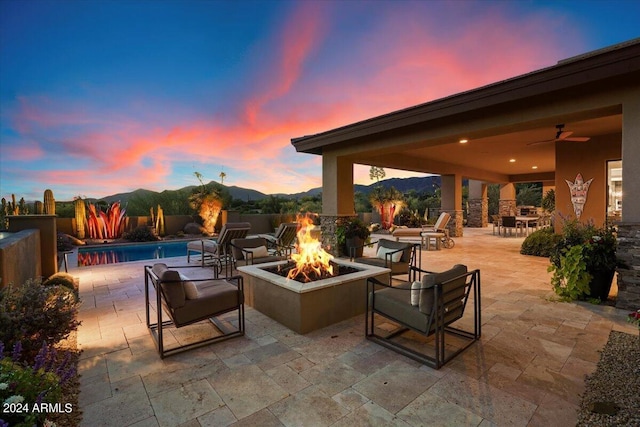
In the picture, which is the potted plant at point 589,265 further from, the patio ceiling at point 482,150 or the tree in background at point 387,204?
the tree in background at point 387,204

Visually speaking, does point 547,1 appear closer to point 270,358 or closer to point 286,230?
point 286,230

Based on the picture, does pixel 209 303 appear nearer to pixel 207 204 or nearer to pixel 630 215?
pixel 630 215

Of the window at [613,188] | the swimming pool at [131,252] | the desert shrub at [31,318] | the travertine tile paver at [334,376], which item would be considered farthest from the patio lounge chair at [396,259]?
the swimming pool at [131,252]

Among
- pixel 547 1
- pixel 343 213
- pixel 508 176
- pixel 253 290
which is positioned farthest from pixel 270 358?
pixel 508 176

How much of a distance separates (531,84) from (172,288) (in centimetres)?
543

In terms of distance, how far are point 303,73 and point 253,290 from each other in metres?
7.92

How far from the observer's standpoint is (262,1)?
7.82 metres

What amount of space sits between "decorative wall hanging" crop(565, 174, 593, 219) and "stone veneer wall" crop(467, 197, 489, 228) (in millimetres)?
10450

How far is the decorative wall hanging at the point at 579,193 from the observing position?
23.9 ft

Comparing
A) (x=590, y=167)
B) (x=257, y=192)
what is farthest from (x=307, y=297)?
(x=257, y=192)

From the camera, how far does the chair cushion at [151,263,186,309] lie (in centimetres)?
287

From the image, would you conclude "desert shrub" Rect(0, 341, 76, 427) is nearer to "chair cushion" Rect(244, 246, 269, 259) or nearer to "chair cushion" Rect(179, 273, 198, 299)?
"chair cushion" Rect(179, 273, 198, 299)

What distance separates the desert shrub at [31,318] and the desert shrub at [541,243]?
10112mm

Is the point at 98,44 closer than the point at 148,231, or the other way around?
the point at 98,44
